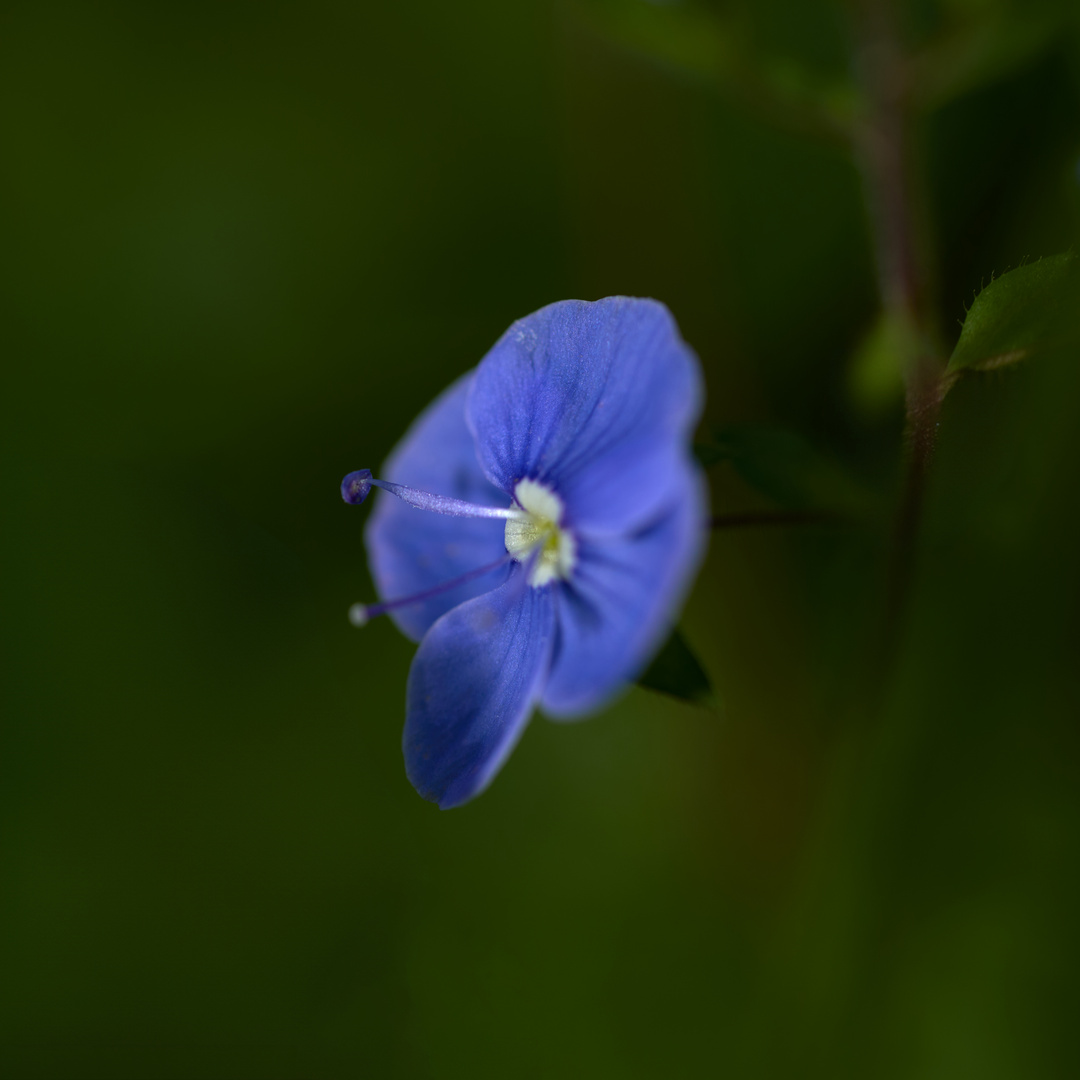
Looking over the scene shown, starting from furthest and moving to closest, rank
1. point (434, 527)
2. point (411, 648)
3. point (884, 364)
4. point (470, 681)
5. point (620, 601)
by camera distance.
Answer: point (411, 648), point (884, 364), point (434, 527), point (470, 681), point (620, 601)

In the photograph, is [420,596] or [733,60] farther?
[733,60]

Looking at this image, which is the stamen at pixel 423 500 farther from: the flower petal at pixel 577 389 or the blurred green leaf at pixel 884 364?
the blurred green leaf at pixel 884 364

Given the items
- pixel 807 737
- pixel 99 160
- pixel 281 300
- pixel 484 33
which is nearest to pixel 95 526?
pixel 281 300

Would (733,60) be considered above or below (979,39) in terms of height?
below

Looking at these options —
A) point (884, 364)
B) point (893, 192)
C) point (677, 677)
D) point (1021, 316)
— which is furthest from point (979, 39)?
point (677, 677)

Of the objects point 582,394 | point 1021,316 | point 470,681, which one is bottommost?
point 470,681

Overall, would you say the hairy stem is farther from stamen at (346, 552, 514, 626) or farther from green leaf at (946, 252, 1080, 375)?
stamen at (346, 552, 514, 626)

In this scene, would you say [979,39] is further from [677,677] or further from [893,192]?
[677,677]
